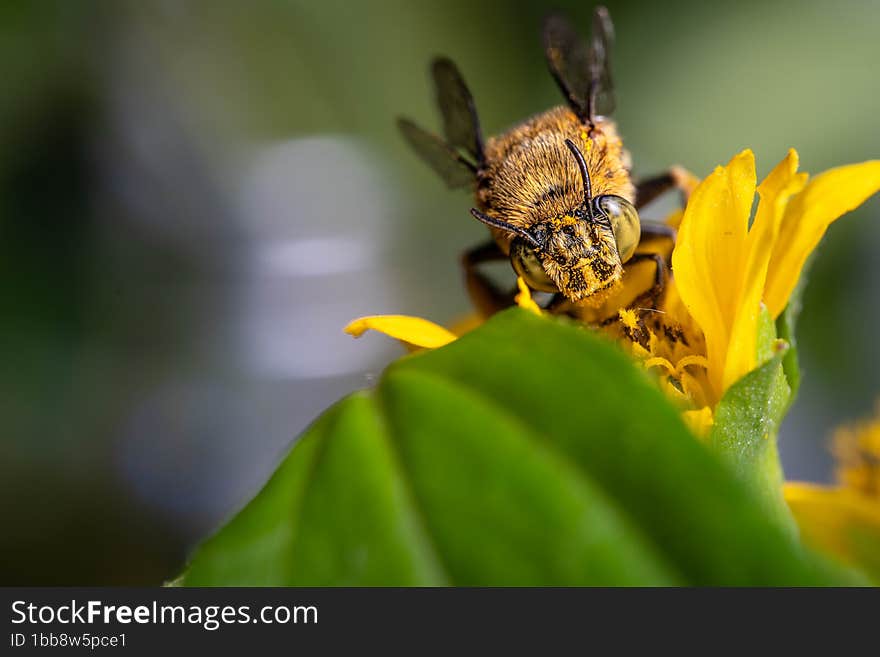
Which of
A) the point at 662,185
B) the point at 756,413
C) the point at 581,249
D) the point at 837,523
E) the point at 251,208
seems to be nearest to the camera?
the point at 756,413

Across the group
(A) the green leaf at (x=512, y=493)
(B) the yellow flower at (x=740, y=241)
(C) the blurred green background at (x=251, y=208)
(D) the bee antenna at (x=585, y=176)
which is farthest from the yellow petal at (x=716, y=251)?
(C) the blurred green background at (x=251, y=208)

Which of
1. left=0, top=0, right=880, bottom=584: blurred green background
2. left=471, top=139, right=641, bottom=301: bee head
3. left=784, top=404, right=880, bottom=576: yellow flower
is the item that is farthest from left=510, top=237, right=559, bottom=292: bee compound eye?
left=0, top=0, right=880, bottom=584: blurred green background

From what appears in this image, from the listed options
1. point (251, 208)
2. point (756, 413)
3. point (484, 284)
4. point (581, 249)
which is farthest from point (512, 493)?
point (251, 208)

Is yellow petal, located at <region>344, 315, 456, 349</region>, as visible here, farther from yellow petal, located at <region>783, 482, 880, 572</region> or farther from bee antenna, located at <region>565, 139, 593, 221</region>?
yellow petal, located at <region>783, 482, 880, 572</region>

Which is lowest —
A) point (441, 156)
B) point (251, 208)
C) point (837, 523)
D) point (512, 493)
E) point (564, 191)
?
point (837, 523)

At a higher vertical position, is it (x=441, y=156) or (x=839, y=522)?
(x=441, y=156)

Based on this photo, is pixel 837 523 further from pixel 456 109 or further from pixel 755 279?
pixel 456 109

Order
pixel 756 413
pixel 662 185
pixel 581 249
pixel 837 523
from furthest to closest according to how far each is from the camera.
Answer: pixel 662 185 < pixel 837 523 < pixel 581 249 < pixel 756 413
